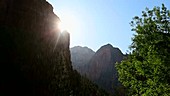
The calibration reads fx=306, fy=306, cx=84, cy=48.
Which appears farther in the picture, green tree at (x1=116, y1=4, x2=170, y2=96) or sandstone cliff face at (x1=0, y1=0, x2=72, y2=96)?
sandstone cliff face at (x1=0, y1=0, x2=72, y2=96)

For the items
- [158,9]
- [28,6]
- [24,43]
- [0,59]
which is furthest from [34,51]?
[158,9]

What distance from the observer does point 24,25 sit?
16825cm

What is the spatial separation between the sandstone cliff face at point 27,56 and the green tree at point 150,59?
8381 centimetres

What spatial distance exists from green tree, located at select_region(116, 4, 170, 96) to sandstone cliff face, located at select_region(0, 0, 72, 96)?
8381 centimetres

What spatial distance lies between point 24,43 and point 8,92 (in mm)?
39796

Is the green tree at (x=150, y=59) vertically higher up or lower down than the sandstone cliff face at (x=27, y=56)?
lower down

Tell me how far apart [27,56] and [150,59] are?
4557 inches

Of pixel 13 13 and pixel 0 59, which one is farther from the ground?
pixel 13 13

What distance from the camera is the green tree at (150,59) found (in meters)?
27.9

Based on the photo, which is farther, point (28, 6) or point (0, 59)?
point (28, 6)

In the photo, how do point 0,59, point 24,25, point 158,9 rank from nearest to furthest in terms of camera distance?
point 158,9, point 0,59, point 24,25

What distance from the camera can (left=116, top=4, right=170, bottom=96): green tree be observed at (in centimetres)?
2792

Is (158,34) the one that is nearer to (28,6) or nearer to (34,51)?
(34,51)

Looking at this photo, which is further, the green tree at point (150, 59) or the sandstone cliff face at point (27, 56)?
the sandstone cliff face at point (27, 56)
